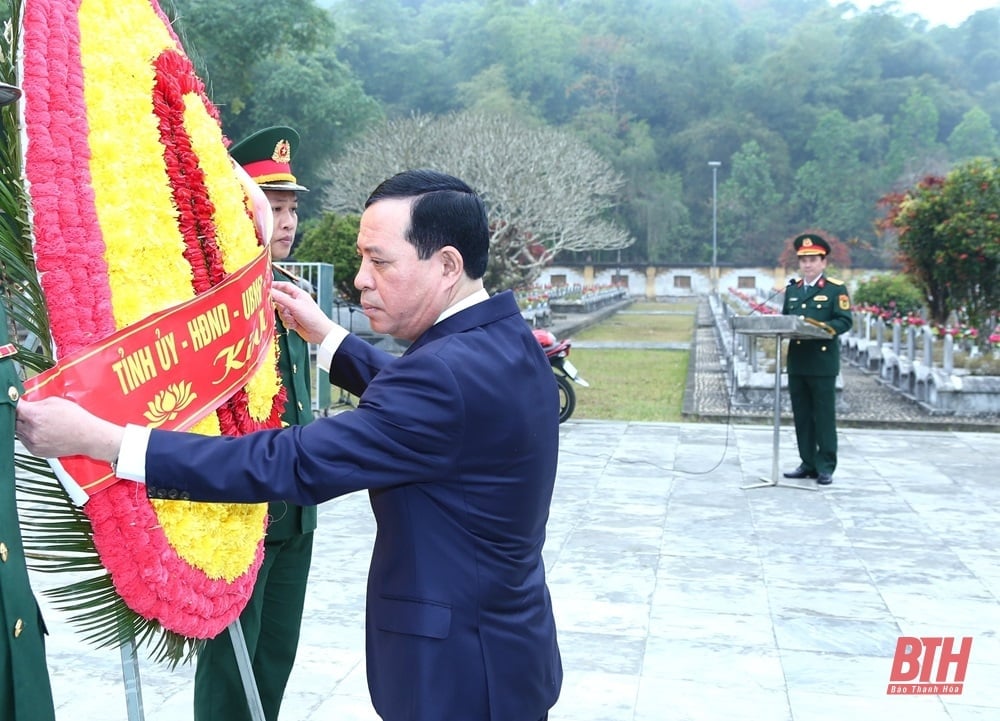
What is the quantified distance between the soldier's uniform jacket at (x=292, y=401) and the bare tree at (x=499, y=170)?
20836 millimetres

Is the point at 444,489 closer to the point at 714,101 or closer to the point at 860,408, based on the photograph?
the point at 860,408

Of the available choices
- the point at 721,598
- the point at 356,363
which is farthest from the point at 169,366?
the point at 721,598

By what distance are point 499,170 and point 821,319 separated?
2030cm

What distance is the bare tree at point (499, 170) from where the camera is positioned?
85.7ft

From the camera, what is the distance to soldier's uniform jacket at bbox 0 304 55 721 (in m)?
1.43

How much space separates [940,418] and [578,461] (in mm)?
3748

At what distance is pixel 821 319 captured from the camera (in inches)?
259

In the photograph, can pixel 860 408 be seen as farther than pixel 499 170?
No

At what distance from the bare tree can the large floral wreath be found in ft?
71.3

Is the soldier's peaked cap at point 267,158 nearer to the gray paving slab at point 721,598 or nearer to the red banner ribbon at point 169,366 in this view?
the red banner ribbon at point 169,366

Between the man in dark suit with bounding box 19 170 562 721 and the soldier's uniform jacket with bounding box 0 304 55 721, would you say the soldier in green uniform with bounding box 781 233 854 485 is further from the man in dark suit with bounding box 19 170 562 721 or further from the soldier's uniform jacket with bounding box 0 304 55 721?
the soldier's uniform jacket with bounding box 0 304 55 721

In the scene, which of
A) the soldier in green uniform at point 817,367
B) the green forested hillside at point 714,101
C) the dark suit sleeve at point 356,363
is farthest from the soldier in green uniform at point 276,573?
the green forested hillside at point 714,101

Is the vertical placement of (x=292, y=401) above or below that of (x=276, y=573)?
above

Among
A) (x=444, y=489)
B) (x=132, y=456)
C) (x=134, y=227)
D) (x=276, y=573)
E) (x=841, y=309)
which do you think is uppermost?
(x=134, y=227)
